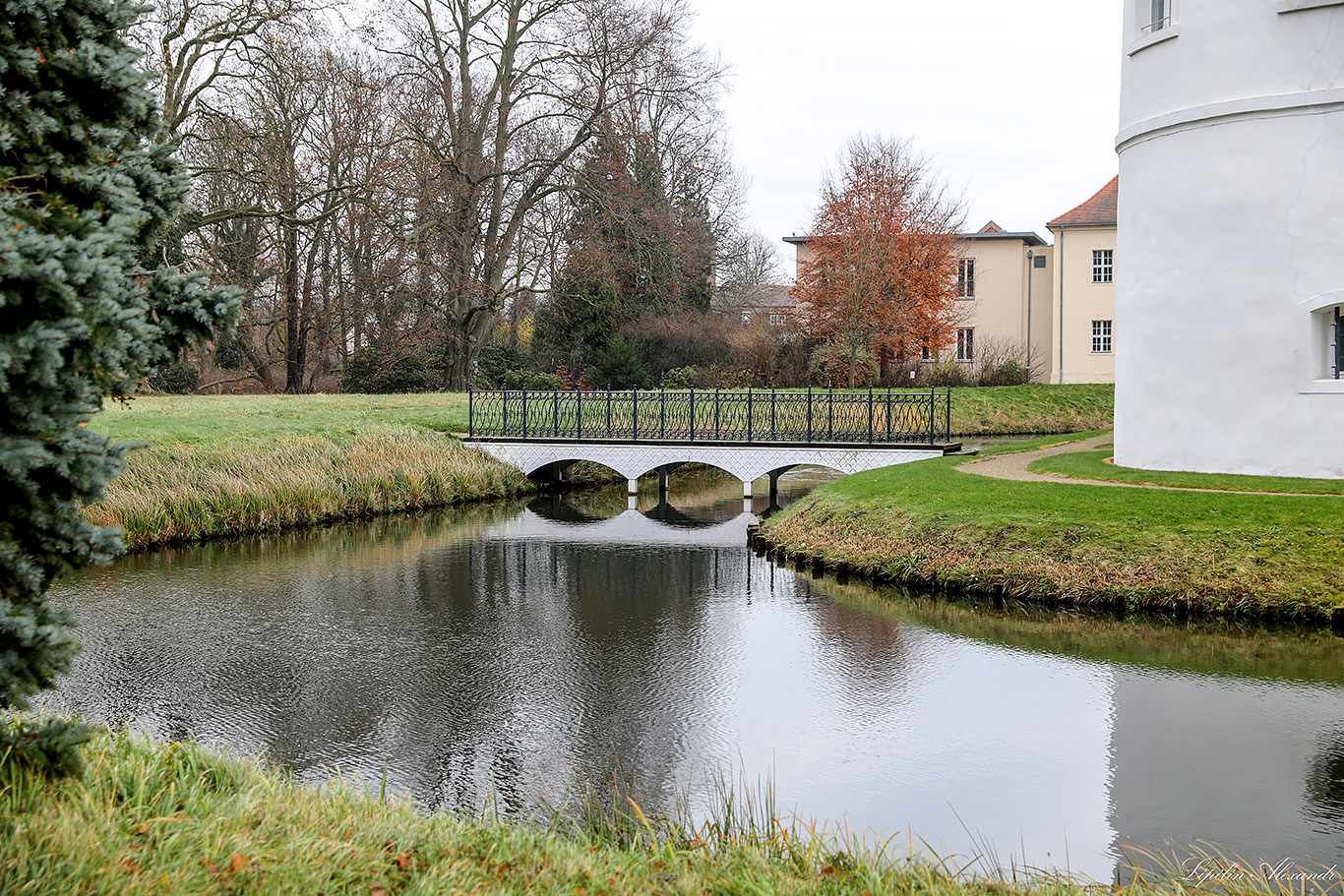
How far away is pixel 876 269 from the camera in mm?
33750

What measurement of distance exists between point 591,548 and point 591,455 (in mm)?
6574

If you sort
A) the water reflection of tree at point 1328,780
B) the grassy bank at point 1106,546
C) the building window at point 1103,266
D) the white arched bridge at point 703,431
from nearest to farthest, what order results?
the water reflection of tree at point 1328,780 < the grassy bank at point 1106,546 < the white arched bridge at point 703,431 < the building window at point 1103,266

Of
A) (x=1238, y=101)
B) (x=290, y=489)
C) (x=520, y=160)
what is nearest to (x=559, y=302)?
(x=520, y=160)

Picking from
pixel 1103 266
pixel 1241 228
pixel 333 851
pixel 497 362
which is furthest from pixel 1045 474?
pixel 1103 266

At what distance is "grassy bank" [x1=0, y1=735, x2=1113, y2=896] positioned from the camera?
3.73 metres

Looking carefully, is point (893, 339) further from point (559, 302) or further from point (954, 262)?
point (559, 302)

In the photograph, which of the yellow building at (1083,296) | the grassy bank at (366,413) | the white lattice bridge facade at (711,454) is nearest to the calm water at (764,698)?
the grassy bank at (366,413)

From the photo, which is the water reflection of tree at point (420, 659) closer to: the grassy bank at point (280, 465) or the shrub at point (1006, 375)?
the grassy bank at point (280, 465)

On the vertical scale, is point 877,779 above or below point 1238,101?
below

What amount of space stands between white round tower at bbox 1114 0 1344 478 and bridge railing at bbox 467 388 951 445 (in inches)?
307

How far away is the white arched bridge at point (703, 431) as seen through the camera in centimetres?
2016

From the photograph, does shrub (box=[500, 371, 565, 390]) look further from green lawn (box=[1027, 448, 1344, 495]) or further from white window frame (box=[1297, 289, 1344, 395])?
white window frame (box=[1297, 289, 1344, 395])

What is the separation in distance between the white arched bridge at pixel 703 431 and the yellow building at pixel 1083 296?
14.9 m

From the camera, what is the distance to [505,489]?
72.4 feet
